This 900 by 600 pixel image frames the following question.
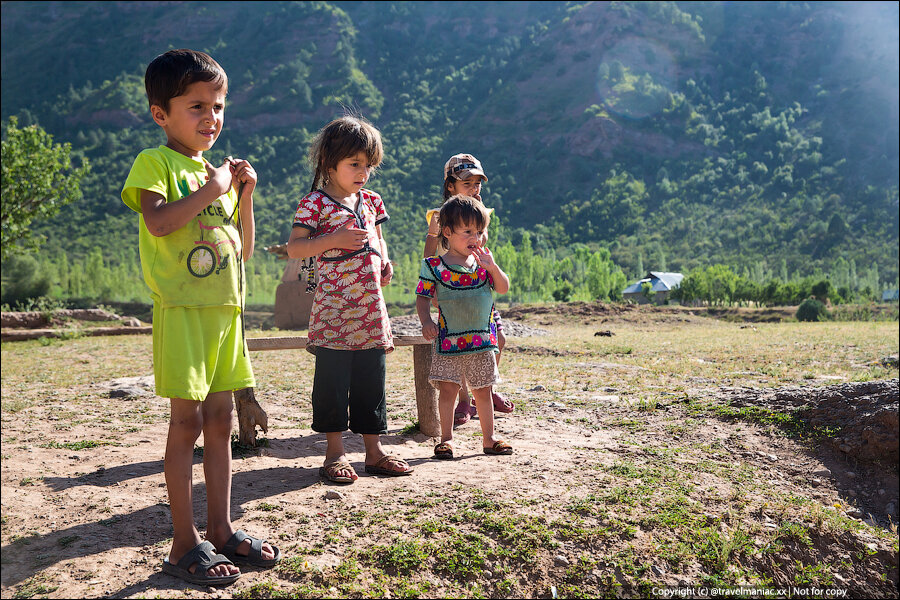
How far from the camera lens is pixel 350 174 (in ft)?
11.6

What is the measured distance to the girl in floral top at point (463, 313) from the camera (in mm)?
4074

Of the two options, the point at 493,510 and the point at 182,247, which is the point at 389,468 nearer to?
the point at 493,510

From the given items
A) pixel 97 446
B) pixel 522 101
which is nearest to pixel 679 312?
pixel 97 446

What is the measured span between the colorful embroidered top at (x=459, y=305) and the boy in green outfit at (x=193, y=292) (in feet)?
5.36

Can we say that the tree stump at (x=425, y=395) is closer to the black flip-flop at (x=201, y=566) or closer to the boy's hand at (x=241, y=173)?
the boy's hand at (x=241, y=173)

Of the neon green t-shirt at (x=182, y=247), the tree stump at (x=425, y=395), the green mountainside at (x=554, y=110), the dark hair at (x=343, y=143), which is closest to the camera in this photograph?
the neon green t-shirt at (x=182, y=247)

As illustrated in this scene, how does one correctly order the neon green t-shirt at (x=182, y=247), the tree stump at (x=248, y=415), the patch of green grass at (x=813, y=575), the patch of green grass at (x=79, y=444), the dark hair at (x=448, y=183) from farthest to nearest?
the dark hair at (x=448, y=183), the patch of green grass at (x=79, y=444), the tree stump at (x=248, y=415), the patch of green grass at (x=813, y=575), the neon green t-shirt at (x=182, y=247)

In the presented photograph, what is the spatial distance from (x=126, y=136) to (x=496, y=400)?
71.8 m

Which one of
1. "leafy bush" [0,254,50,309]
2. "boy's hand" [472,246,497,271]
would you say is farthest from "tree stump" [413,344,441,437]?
"leafy bush" [0,254,50,309]

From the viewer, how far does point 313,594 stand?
2.40m

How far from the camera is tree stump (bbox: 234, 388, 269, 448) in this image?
4098mm

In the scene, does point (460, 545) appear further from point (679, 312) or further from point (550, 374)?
point (679, 312)

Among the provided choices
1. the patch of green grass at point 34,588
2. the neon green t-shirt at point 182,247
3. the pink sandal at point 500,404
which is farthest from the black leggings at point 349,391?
the pink sandal at point 500,404

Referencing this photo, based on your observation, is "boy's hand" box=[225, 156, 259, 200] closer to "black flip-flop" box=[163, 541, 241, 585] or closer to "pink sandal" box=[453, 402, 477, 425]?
"black flip-flop" box=[163, 541, 241, 585]
